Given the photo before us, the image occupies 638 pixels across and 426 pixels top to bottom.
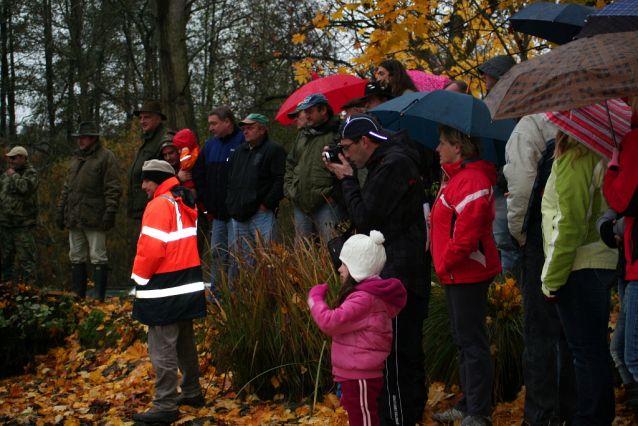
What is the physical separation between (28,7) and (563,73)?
1818 cm

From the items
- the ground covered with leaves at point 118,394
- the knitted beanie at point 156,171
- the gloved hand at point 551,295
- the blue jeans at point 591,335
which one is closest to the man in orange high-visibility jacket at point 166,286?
the knitted beanie at point 156,171

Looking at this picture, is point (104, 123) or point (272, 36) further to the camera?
point (104, 123)

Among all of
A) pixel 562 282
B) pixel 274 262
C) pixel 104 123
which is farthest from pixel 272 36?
pixel 562 282

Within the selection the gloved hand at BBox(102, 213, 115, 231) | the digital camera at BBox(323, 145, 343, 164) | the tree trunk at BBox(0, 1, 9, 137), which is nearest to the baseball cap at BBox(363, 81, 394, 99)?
the digital camera at BBox(323, 145, 343, 164)

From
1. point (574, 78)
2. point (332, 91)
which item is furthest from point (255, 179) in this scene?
point (574, 78)

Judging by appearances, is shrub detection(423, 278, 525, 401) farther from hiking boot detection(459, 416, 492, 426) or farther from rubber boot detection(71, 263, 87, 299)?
rubber boot detection(71, 263, 87, 299)

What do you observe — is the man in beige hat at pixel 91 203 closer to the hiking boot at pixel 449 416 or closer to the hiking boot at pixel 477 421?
the hiking boot at pixel 449 416

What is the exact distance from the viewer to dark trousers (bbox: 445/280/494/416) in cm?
377

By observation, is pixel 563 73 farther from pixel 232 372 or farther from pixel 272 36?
pixel 272 36

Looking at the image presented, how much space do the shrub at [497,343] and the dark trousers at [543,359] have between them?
690 millimetres

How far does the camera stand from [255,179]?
6.99 metres

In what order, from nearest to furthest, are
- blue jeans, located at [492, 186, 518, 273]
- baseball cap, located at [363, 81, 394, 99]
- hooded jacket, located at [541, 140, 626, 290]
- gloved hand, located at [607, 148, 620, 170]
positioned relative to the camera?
gloved hand, located at [607, 148, 620, 170]
hooded jacket, located at [541, 140, 626, 290]
baseball cap, located at [363, 81, 394, 99]
blue jeans, located at [492, 186, 518, 273]

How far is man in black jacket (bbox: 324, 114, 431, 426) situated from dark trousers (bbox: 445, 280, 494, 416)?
9.6 inches

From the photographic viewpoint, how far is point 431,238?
156 inches
